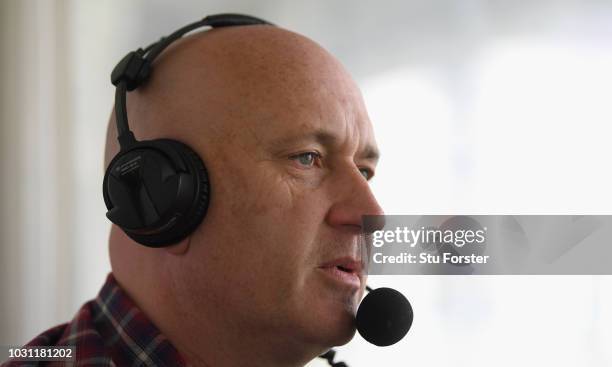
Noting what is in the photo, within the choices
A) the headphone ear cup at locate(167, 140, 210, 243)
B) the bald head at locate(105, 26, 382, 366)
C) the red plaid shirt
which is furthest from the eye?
the red plaid shirt

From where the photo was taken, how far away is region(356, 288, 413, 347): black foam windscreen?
0.83 m

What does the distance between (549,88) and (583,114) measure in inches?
3.4

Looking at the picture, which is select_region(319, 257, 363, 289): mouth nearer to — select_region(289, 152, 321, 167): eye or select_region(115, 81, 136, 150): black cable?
select_region(289, 152, 321, 167): eye

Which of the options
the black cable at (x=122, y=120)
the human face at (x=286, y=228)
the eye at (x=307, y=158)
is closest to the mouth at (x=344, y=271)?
the human face at (x=286, y=228)

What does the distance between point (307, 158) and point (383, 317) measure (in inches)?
8.5

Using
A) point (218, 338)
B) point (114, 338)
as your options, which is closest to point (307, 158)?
point (218, 338)

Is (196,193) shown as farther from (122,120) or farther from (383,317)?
(383,317)

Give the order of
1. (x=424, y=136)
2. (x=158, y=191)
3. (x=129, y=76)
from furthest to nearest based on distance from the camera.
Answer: (x=424, y=136)
(x=129, y=76)
(x=158, y=191)

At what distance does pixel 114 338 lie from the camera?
91cm

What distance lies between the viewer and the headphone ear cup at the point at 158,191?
786 millimetres

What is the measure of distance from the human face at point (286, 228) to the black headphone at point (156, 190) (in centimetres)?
3

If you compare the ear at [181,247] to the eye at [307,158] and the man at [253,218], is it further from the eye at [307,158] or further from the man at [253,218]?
the eye at [307,158]

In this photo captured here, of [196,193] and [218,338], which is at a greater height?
[196,193]

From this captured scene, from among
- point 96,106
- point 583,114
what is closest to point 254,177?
point 583,114
